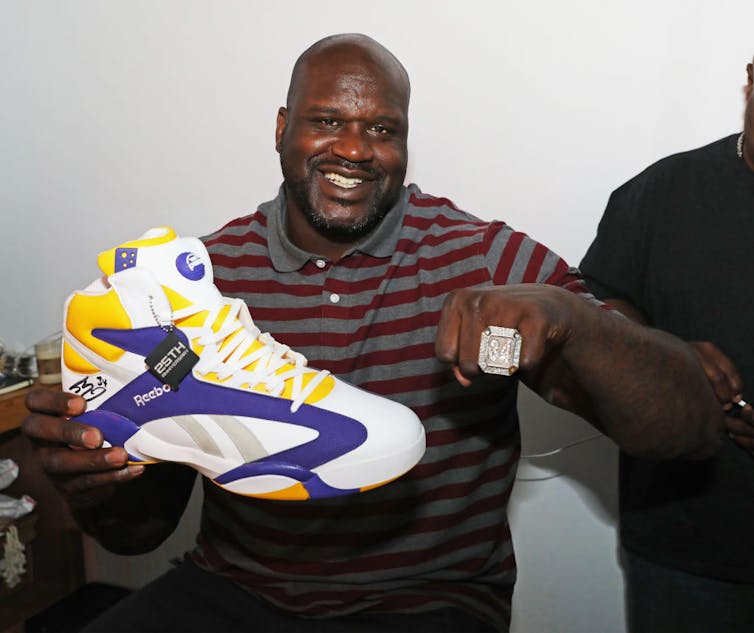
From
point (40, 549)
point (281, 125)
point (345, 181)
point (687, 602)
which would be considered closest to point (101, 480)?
point (345, 181)

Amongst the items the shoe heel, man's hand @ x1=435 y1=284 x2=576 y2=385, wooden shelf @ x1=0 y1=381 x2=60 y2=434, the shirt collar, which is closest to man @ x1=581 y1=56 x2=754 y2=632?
the shirt collar

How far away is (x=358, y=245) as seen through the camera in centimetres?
112

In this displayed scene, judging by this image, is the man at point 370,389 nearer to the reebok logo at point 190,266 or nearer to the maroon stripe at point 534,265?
the maroon stripe at point 534,265

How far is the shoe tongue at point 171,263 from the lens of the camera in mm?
844

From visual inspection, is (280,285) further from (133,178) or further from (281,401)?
(133,178)

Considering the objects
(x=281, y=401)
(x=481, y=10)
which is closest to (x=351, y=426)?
(x=281, y=401)

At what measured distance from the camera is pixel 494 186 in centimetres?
153

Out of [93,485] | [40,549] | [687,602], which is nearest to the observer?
[93,485]

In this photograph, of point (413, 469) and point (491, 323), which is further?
point (413, 469)

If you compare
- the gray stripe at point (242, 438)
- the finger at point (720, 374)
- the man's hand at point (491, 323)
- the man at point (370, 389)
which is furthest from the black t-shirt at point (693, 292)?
the gray stripe at point (242, 438)

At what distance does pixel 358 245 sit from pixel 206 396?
14.8 inches

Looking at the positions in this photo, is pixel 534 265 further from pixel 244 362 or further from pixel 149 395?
pixel 149 395

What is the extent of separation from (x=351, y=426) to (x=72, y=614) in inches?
55.9

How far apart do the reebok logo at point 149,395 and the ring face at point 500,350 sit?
0.38 m
